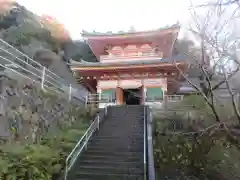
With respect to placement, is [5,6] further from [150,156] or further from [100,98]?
[150,156]

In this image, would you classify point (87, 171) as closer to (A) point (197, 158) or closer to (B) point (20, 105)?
(B) point (20, 105)

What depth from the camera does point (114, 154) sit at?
778cm

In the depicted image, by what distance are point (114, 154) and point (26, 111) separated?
2.97 m

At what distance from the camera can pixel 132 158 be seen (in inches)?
292

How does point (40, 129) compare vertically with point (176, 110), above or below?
below

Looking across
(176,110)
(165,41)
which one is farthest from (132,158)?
(165,41)

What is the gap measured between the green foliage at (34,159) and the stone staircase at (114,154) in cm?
53

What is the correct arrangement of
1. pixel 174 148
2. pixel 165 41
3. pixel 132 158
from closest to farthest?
1. pixel 132 158
2. pixel 174 148
3. pixel 165 41

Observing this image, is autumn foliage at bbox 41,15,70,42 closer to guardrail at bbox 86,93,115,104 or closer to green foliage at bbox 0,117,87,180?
guardrail at bbox 86,93,115,104

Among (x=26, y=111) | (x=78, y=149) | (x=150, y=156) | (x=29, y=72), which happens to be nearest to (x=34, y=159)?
(x=26, y=111)

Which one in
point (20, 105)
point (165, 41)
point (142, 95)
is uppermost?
point (165, 41)

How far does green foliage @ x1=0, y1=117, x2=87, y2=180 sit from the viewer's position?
18.2 feet

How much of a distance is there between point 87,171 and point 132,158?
137 centimetres

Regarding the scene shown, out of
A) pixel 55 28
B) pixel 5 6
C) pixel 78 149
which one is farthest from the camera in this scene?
pixel 55 28
